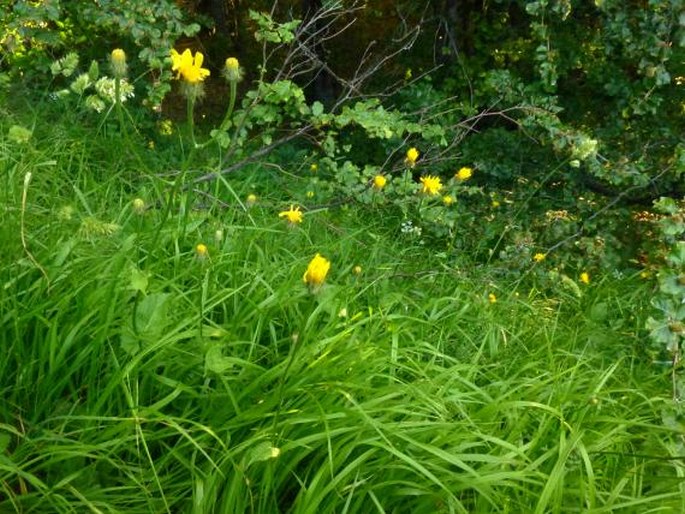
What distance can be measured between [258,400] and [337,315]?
1.34 ft

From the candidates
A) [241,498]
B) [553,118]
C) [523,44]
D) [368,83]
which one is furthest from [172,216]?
[368,83]

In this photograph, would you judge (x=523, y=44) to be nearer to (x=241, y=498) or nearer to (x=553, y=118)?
→ (x=553, y=118)

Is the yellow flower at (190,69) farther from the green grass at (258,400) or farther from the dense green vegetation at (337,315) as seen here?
the green grass at (258,400)

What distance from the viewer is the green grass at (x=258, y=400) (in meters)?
1.72

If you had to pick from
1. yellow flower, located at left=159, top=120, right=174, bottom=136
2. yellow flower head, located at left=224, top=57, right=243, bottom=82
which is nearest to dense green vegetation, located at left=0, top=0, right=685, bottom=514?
yellow flower head, located at left=224, top=57, right=243, bottom=82

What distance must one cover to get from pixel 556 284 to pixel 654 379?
832mm

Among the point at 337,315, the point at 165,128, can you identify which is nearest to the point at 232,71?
A: the point at 337,315

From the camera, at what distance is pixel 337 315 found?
7.31 feet

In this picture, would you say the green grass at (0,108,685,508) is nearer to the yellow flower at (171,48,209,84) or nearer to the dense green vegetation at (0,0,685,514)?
the dense green vegetation at (0,0,685,514)

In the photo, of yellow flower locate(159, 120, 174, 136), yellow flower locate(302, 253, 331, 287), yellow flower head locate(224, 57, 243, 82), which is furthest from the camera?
yellow flower locate(159, 120, 174, 136)

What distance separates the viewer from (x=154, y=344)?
1.81m

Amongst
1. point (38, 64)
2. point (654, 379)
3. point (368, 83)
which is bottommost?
point (368, 83)

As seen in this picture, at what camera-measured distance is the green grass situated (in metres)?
1.72

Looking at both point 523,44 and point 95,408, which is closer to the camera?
point 95,408
